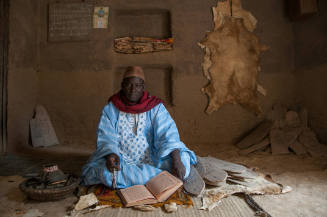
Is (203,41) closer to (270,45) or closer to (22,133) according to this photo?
(270,45)

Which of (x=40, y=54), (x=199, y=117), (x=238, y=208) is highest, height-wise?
(x=40, y=54)

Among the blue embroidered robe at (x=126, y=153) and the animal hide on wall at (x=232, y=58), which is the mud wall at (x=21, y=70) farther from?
the animal hide on wall at (x=232, y=58)

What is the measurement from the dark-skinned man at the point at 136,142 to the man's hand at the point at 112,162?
0.01 m

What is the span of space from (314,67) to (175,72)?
2539 mm

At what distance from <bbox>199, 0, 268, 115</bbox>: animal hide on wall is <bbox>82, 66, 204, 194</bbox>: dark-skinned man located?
8.04ft

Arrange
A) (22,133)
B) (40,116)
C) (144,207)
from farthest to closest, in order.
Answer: (40,116) → (22,133) → (144,207)

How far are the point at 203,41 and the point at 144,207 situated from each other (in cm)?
370

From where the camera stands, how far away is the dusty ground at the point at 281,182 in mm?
2027

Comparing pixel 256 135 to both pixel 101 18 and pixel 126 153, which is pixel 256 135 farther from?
pixel 101 18

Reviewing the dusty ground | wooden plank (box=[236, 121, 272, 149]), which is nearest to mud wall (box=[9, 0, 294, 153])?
wooden plank (box=[236, 121, 272, 149])

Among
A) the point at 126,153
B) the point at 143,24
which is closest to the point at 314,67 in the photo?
the point at 143,24

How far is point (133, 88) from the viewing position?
253cm

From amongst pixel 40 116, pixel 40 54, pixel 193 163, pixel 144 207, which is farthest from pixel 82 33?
pixel 144 207

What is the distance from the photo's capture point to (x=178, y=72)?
4.88 m
